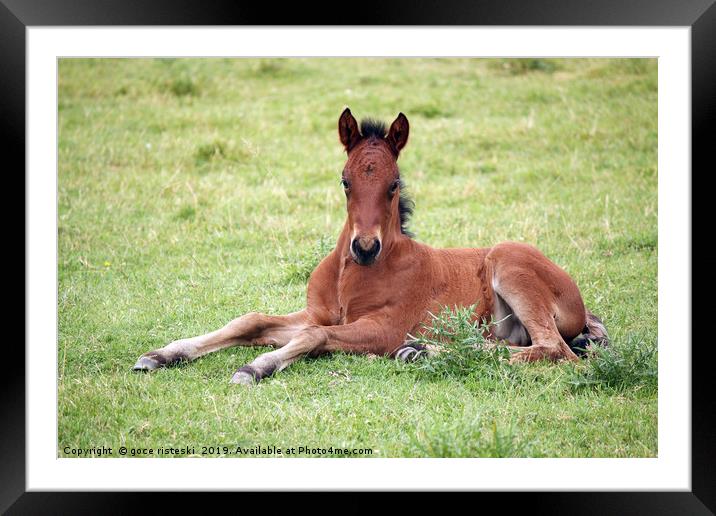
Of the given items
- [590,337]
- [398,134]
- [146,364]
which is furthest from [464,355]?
[146,364]

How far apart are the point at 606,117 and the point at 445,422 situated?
366 inches

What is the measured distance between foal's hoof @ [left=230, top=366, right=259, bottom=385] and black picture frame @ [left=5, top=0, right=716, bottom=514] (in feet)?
5.49

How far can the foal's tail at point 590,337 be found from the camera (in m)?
7.36

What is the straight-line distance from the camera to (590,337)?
24.5ft

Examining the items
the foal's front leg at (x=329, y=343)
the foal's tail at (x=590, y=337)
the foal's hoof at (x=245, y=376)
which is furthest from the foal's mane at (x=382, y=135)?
the foal's hoof at (x=245, y=376)

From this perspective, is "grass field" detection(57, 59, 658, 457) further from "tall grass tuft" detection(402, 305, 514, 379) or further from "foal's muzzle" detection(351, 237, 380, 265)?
"foal's muzzle" detection(351, 237, 380, 265)

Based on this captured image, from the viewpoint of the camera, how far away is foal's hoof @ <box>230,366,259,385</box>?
6.39m

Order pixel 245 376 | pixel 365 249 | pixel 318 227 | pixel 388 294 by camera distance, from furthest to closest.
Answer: pixel 318 227, pixel 388 294, pixel 365 249, pixel 245 376

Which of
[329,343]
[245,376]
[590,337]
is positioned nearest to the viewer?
[245,376]

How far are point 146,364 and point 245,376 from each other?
2.84 ft

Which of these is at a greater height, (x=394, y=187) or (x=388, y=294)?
(x=394, y=187)
